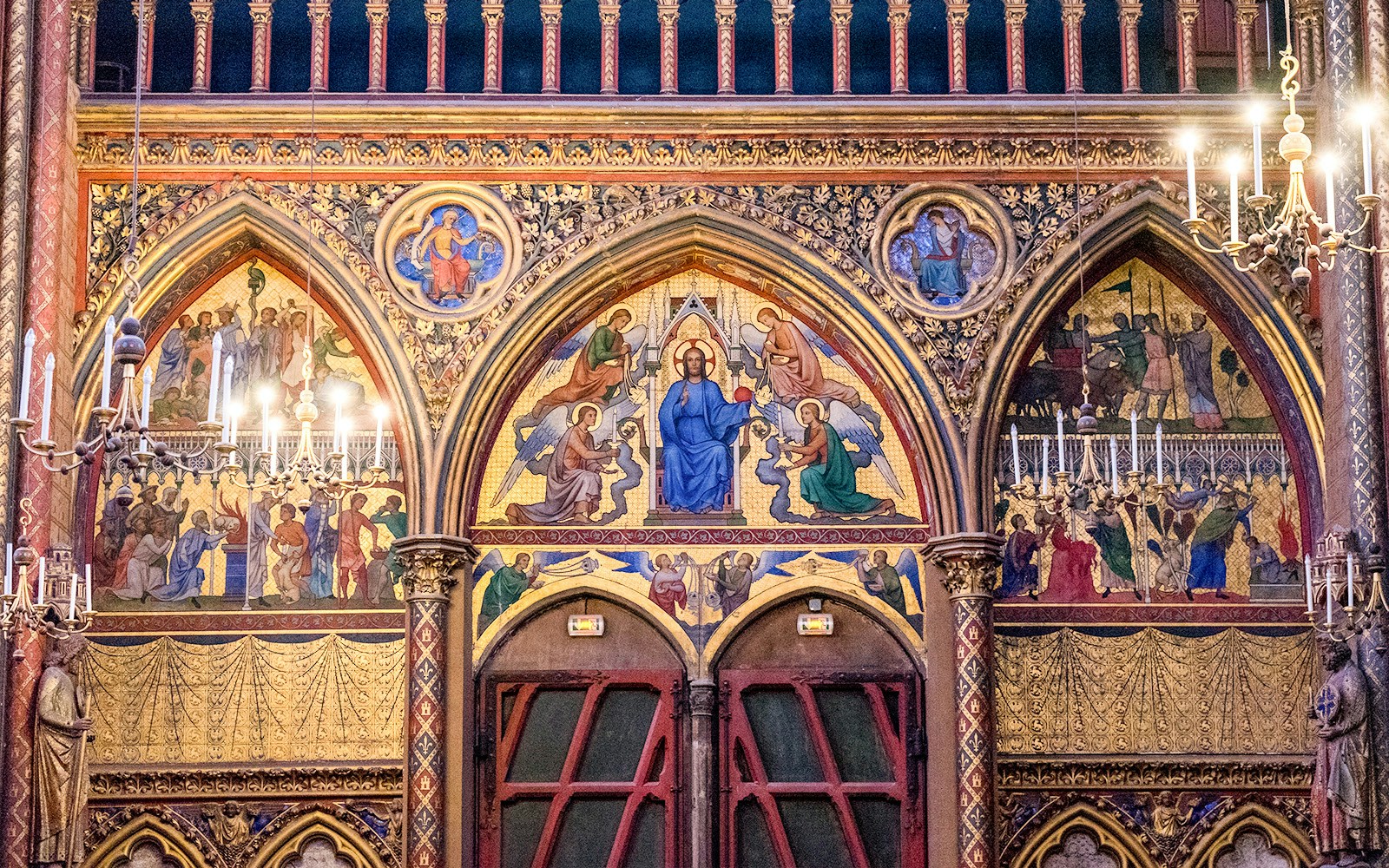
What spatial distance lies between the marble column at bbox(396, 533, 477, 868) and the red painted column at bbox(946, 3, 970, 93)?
5354mm

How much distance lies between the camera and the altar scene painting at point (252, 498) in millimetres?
15430

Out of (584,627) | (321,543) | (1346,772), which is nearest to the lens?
(1346,772)

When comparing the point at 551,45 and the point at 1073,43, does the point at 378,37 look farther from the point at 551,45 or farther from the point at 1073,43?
the point at 1073,43

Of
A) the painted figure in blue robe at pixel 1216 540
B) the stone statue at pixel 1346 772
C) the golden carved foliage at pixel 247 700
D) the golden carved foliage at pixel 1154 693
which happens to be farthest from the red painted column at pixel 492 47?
the stone statue at pixel 1346 772

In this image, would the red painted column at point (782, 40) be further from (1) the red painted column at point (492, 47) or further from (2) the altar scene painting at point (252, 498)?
(2) the altar scene painting at point (252, 498)

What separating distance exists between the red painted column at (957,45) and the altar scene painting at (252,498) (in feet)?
17.3

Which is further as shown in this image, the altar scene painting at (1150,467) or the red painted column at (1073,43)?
the red painted column at (1073,43)

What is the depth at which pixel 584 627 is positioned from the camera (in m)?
15.5

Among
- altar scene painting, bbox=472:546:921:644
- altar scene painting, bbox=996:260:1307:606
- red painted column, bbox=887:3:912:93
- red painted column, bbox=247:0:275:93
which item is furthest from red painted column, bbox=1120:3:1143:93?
red painted column, bbox=247:0:275:93

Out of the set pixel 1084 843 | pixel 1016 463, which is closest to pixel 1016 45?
pixel 1016 463

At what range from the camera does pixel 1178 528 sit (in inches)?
616

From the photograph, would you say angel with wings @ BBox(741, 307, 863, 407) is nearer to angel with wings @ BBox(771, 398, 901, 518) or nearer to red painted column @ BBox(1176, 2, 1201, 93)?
angel with wings @ BBox(771, 398, 901, 518)

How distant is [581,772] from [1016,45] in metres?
6.76

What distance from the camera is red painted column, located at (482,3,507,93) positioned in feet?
51.7
